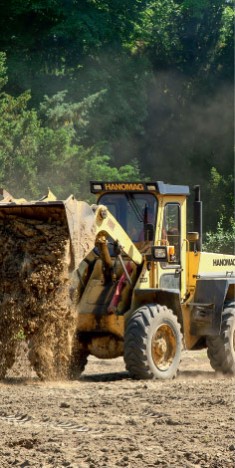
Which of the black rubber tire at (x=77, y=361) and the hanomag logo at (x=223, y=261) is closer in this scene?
the black rubber tire at (x=77, y=361)

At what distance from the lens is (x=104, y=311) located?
14781 millimetres

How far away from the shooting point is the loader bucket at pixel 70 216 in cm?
1366

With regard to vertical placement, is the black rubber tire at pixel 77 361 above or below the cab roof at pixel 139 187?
below

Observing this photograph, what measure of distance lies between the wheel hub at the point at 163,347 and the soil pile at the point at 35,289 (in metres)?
1.34

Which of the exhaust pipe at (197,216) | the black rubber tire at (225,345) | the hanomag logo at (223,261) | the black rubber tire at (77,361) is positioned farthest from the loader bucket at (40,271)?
the hanomag logo at (223,261)

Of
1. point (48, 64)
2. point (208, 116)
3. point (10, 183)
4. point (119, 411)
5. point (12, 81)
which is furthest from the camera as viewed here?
point (208, 116)

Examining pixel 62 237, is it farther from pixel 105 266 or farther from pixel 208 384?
pixel 208 384

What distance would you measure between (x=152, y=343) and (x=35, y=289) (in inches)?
72.5

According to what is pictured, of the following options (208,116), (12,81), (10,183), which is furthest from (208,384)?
(208,116)

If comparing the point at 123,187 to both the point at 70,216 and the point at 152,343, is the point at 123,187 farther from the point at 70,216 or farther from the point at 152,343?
the point at 152,343

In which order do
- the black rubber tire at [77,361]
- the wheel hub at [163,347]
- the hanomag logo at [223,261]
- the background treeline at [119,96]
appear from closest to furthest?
the wheel hub at [163,347] < the black rubber tire at [77,361] < the hanomag logo at [223,261] < the background treeline at [119,96]

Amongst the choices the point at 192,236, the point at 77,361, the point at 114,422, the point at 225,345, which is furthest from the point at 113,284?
the point at 114,422

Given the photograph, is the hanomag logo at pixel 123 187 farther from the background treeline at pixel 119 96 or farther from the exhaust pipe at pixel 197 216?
the background treeline at pixel 119 96

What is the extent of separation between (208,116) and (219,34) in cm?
351
